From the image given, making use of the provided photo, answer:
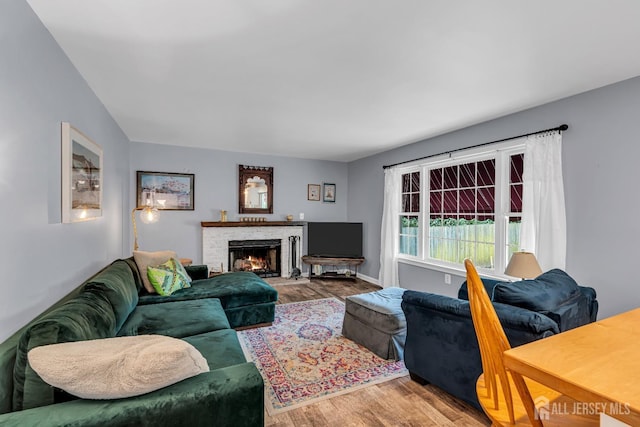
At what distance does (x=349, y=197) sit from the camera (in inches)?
264

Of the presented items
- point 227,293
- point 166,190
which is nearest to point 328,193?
point 166,190

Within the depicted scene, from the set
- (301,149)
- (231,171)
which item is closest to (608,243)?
(301,149)

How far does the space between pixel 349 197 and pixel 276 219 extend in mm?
1746

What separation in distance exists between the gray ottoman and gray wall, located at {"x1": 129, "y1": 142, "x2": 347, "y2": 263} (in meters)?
3.29

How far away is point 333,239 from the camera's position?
20.1ft

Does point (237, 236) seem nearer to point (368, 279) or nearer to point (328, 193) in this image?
point (328, 193)

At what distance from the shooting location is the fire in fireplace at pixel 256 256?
5.68 metres

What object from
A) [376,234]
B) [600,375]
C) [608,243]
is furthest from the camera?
[376,234]

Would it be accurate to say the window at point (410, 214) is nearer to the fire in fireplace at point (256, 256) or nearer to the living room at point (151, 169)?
the living room at point (151, 169)

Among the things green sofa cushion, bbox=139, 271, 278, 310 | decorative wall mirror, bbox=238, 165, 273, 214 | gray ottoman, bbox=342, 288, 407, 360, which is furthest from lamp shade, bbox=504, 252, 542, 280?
decorative wall mirror, bbox=238, 165, 273, 214

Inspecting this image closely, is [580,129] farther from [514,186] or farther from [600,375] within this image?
[600,375]

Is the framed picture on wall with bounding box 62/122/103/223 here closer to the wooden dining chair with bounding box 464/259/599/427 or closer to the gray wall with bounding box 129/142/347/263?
the gray wall with bounding box 129/142/347/263

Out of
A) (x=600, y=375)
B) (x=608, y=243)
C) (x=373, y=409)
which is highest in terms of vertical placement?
(x=608, y=243)

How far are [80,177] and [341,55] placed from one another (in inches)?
87.5
